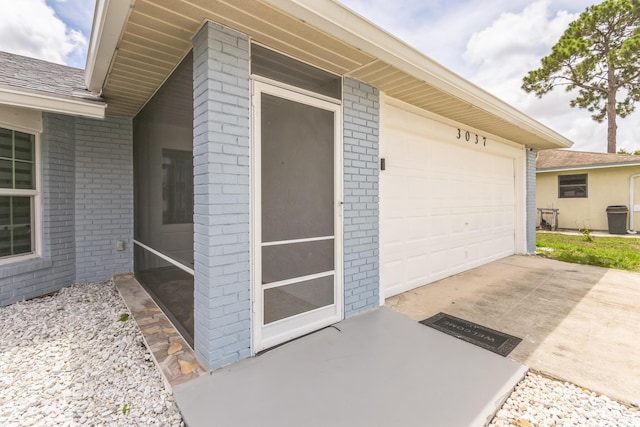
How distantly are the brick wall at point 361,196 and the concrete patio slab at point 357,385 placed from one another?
2.16ft

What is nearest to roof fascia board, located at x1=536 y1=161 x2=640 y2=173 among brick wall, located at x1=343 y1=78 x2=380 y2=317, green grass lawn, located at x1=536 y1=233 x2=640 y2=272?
green grass lawn, located at x1=536 y1=233 x2=640 y2=272

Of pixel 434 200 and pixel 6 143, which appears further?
pixel 434 200

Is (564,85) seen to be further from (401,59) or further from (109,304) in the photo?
(109,304)

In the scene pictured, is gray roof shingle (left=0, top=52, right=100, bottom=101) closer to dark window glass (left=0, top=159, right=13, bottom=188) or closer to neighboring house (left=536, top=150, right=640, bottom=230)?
dark window glass (left=0, top=159, right=13, bottom=188)

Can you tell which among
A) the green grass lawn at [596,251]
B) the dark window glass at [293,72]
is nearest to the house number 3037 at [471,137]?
the dark window glass at [293,72]

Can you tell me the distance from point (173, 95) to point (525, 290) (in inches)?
205

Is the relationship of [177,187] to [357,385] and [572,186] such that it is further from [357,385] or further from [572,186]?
[572,186]

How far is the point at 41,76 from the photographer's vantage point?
4.05 m

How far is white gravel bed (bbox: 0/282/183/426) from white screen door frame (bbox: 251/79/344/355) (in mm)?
854

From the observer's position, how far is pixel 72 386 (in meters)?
2.13

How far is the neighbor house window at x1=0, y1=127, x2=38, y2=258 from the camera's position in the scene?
12.0ft

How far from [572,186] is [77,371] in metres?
15.4

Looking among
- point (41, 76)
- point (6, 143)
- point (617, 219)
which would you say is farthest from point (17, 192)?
point (617, 219)


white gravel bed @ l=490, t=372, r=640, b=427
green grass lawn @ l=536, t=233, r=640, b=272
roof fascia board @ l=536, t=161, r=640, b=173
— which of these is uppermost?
roof fascia board @ l=536, t=161, r=640, b=173
